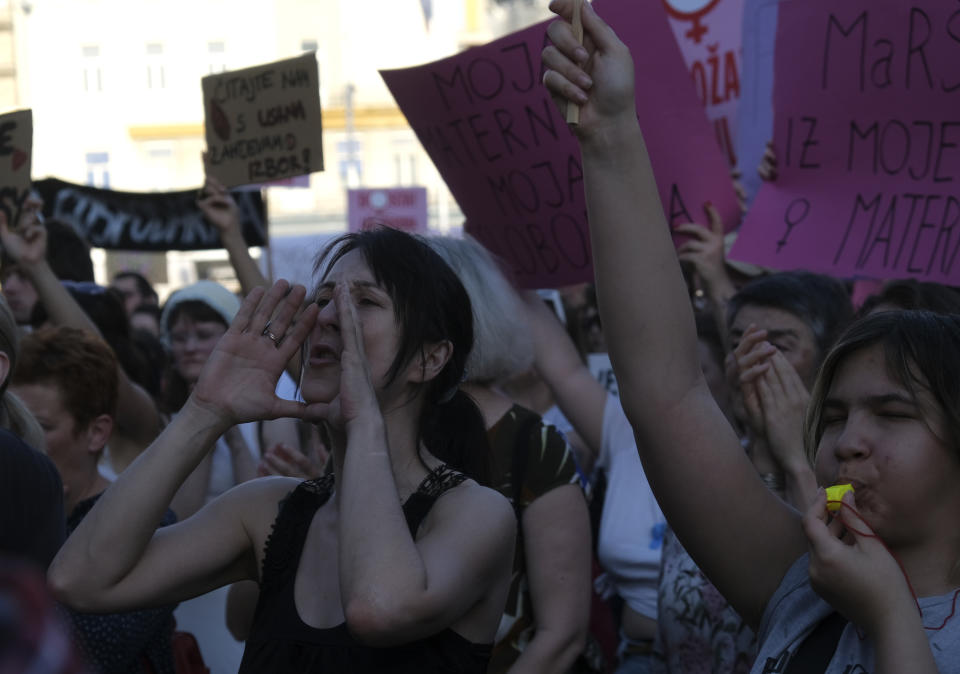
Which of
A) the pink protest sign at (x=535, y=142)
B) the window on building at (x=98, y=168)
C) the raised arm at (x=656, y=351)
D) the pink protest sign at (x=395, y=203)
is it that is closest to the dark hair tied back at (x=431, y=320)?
the raised arm at (x=656, y=351)

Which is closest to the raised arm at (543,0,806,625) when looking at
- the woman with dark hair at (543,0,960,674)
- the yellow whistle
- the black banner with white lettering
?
the woman with dark hair at (543,0,960,674)

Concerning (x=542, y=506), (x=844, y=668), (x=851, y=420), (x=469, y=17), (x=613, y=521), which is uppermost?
(x=469, y=17)

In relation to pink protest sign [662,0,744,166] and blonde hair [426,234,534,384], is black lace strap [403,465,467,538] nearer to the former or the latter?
blonde hair [426,234,534,384]

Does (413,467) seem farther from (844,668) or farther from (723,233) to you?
(723,233)

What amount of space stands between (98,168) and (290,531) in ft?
109

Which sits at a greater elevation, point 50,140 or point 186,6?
point 186,6

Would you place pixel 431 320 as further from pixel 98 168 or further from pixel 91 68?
pixel 91 68

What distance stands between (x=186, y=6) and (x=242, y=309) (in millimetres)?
34280

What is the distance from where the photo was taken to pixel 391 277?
215cm

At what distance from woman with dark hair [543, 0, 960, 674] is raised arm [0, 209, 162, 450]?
2.38 m

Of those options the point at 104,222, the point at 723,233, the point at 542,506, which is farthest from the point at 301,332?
the point at 104,222

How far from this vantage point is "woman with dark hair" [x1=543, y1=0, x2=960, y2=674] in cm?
151

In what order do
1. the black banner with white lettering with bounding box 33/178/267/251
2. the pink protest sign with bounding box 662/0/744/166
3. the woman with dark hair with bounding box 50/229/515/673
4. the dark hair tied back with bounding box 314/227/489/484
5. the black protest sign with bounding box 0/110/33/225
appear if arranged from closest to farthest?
the woman with dark hair with bounding box 50/229/515/673
the dark hair tied back with bounding box 314/227/489/484
the black protest sign with bounding box 0/110/33/225
the pink protest sign with bounding box 662/0/744/166
the black banner with white lettering with bounding box 33/178/267/251

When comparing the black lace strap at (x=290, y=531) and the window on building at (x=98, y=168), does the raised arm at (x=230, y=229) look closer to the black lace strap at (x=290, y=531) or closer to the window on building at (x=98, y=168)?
the black lace strap at (x=290, y=531)
